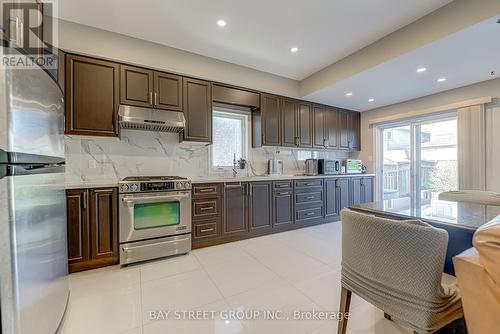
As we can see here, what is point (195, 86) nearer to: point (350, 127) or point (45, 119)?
point (45, 119)

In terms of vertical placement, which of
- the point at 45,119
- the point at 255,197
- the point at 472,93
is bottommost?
the point at 255,197

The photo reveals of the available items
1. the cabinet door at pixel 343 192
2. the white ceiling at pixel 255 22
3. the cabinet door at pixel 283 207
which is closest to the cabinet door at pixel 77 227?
the white ceiling at pixel 255 22

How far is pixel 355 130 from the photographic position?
5.04 m

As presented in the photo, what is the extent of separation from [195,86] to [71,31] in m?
1.46

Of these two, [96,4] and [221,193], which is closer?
[96,4]

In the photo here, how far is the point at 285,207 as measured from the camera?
11.8ft

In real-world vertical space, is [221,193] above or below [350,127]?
below

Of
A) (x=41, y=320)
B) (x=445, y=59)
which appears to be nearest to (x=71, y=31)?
(x=41, y=320)

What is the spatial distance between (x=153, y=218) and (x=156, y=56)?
2.12 m

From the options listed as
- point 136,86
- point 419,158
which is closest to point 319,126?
point 419,158

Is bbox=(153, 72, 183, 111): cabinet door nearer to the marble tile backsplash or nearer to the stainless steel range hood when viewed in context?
the stainless steel range hood

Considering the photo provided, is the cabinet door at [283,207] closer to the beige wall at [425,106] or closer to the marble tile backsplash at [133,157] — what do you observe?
the marble tile backsplash at [133,157]

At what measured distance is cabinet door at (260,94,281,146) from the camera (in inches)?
146

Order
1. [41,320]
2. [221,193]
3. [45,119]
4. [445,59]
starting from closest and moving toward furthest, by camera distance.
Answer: [41,320] < [45,119] < [445,59] < [221,193]
